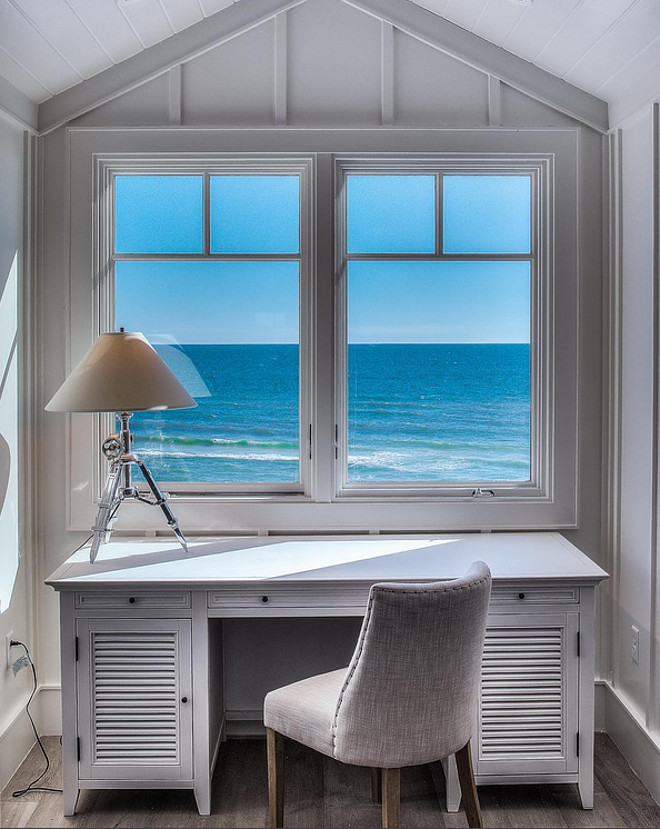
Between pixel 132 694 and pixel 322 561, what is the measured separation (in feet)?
2.46

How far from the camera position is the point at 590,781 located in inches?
93.3

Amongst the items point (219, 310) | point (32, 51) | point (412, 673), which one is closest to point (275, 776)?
point (412, 673)

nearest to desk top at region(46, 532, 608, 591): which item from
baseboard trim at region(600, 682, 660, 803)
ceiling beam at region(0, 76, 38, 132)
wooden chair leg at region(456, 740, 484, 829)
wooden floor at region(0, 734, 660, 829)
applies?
wooden chair leg at region(456, 740, 484, 829)

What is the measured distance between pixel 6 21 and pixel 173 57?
2.24 ft

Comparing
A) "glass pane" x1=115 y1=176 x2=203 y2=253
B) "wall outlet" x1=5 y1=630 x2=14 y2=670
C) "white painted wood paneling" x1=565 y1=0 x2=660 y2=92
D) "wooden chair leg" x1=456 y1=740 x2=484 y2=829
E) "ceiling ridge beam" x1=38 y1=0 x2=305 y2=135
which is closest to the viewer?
"wooden chair leg" x1=456 y1=740 x2=484 y2=829

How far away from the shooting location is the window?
9.59 feet

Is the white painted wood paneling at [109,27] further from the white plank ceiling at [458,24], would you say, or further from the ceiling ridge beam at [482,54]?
the ceiling ridge beam at [482,54]

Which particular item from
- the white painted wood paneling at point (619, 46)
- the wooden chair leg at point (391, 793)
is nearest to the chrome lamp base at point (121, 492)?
the wooden chair leg at point (391, 793)

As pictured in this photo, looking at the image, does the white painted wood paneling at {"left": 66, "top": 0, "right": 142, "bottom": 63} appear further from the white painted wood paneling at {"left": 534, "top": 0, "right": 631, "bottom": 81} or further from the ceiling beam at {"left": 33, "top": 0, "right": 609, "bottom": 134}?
the white painted wood paneling at {"left": 534, "top": 0, "right": 631, "bottom": 81}

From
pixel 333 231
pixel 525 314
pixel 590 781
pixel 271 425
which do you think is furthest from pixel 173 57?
pixel 590 781

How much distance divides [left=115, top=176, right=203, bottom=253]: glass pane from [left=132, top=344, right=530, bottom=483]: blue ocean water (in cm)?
43

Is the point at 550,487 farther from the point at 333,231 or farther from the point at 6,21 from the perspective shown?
the point at 6,21

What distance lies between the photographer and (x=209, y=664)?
2.39m

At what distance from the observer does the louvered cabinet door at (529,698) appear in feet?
7.74
